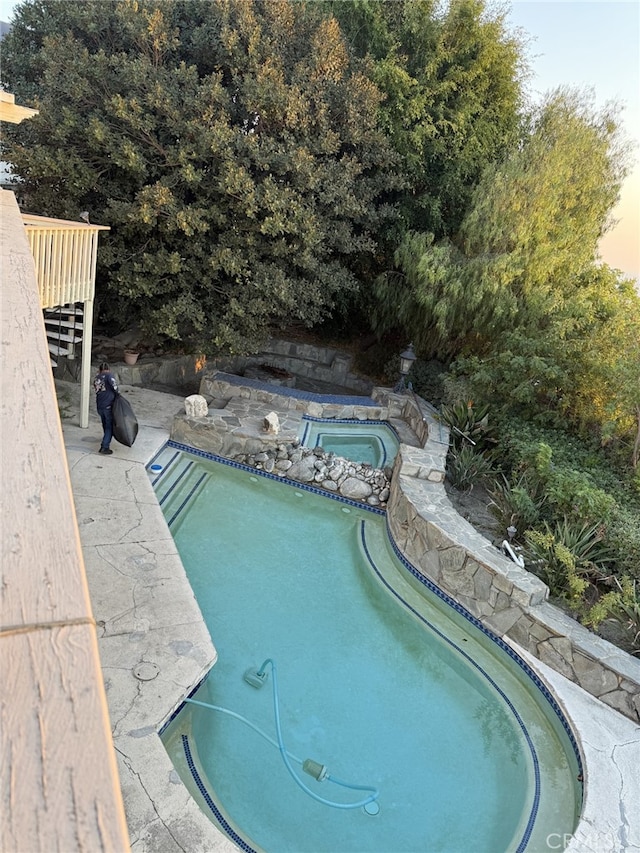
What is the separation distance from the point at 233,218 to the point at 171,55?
3.01 m

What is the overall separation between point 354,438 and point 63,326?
5.26 m

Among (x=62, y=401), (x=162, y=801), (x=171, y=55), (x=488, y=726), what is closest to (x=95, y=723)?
(x=162, y=801)

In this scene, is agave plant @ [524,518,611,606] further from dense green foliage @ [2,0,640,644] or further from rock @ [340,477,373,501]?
rock @ [340,477,373,501]

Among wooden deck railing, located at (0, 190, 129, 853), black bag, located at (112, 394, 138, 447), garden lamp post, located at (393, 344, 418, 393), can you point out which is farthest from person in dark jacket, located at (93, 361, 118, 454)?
wooden deck railing, located at (0, 190, 129, 853)

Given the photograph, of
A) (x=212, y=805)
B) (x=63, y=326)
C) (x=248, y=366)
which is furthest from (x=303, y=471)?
(x=248, y=366)

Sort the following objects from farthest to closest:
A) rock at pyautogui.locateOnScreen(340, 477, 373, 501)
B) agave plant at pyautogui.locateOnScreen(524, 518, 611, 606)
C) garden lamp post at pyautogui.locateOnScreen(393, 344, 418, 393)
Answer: garden lamp post at pyautogui.locateOnScreen(393, 344, 418, 393)
rock at pyautogui.locateOnScreen(340, 477, 373, 501)
agave plant at pyautogui.locateOnScreen(524, 518, 611, 606)

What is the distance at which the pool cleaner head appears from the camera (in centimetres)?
467

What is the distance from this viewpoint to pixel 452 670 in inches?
209

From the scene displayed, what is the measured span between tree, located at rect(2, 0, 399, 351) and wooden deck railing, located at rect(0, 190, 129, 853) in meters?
8.15

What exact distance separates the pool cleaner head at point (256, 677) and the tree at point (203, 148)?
6.24 meters

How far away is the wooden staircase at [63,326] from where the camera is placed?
8.32 metres

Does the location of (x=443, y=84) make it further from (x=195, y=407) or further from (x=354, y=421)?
(x=195, y=407)

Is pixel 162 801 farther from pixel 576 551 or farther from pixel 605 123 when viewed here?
pixel 605 123

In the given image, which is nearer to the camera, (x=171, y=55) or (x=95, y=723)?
(x=95, y=723)
